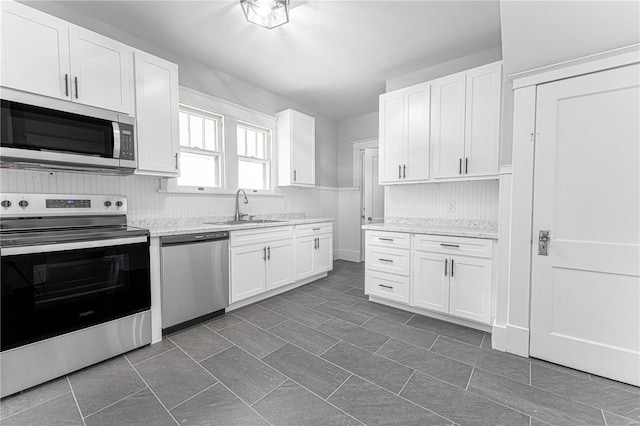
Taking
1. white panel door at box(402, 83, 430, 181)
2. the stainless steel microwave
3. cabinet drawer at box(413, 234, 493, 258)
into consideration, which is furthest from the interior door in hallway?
the stainless steel microwave

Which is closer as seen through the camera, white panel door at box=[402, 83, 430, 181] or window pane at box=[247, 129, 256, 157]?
white panel door at box=[402, 83, 430, 181]

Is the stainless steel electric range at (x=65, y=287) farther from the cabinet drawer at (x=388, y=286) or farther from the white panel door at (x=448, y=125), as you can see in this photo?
the white panel door at (x=448, y=125)

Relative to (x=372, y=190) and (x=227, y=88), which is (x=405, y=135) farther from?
(x=227, y=88)

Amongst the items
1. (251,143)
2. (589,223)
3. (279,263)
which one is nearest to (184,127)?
(251,143)

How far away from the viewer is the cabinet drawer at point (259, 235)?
2965 millimetres

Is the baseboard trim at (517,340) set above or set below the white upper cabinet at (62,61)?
below

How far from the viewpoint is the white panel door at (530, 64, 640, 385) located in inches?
69.9

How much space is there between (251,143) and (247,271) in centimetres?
197

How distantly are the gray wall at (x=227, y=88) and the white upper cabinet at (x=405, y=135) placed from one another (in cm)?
179

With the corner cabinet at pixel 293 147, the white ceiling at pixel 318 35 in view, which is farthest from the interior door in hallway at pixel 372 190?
the white ceiling at pixel 318 35

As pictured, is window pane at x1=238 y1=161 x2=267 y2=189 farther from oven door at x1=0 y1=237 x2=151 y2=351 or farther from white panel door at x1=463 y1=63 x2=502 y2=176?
white panel door at x1=463 y1=63 x2=502 y2=176

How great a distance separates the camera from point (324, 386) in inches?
69.5

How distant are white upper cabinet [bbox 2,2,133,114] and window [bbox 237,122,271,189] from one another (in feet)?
5.31

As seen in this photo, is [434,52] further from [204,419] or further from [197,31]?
[204,419]
